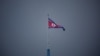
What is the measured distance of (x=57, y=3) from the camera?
233 cm

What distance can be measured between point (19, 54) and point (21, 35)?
333 mm

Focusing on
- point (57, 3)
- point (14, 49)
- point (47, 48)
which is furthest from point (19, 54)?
point (57, 3)

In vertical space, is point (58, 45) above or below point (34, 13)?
below

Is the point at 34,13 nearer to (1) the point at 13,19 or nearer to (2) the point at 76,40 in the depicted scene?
(1) the point at 13,19

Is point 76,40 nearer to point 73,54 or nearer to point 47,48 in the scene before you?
point 73,54

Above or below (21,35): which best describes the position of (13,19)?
above

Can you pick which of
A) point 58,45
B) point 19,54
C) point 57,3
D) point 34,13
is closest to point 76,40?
point 58,45

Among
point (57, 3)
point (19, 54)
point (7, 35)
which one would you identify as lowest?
point (19, 54)

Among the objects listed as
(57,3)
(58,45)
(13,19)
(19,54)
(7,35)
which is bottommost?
(19,54)

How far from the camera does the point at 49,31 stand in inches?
91.3

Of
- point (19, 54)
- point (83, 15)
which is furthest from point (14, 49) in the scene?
point (83, 15)

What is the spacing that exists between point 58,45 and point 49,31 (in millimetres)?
293

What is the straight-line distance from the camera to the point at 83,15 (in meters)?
2.35

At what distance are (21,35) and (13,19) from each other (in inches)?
12.2
